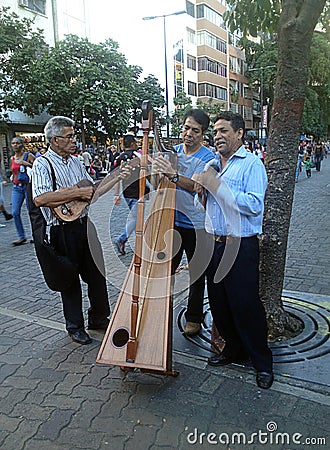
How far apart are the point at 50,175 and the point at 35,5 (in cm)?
2839

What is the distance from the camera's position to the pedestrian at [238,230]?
115 inches

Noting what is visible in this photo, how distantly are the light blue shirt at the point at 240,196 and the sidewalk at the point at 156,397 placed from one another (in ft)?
3.66

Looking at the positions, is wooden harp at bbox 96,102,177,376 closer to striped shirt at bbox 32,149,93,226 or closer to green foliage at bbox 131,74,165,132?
striped shirt at bbox 32,149,93,226

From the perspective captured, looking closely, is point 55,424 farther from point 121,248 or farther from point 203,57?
point 203,57

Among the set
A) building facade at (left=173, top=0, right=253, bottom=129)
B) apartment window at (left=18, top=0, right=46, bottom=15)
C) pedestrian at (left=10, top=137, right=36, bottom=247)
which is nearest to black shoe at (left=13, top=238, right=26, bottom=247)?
pedestrian at (left=10, top=137, right=36, bottom=247)

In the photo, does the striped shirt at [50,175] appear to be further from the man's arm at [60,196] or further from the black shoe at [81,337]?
the black shoe at [81,337]

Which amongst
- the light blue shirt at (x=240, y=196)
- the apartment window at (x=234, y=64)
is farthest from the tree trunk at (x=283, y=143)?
the apartment window at (x=234, y=64)

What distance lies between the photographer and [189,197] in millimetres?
3727

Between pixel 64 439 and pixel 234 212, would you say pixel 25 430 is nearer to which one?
pixel 64 439

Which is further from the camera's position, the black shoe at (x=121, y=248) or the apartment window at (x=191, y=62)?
the apartment window at (x=191, y=62)

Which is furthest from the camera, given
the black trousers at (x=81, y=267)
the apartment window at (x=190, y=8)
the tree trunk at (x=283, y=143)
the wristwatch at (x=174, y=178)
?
the apartment window at (x=190, y=8)

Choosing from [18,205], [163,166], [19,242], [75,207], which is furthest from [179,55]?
[163,166]

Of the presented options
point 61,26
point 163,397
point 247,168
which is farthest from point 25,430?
point 61,26

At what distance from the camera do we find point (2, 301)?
16.4 ft
